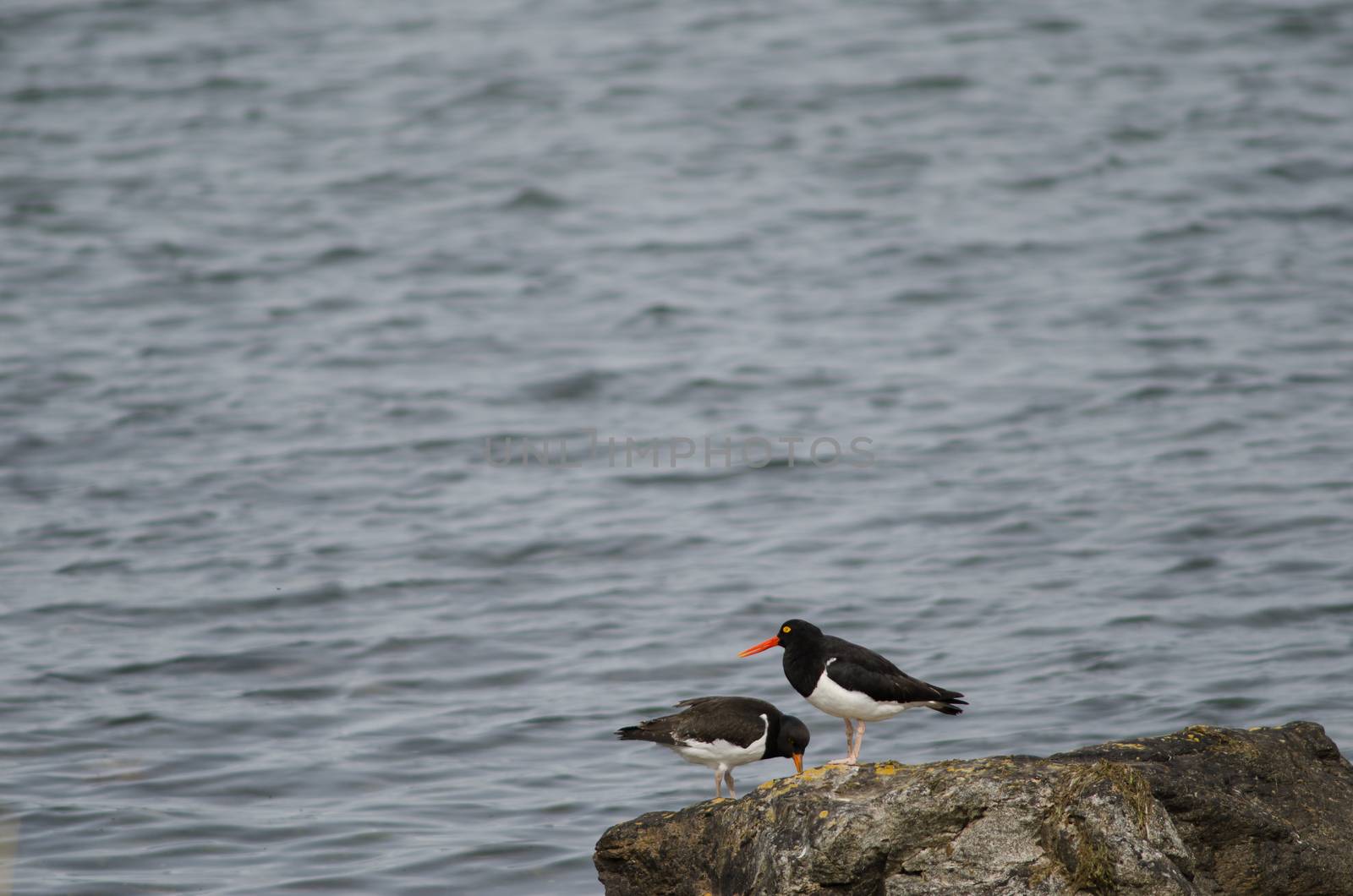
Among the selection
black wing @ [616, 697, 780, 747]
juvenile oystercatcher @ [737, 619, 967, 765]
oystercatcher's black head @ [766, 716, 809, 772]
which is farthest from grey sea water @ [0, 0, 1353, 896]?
juvenile oystercatcher @ [737, 619, 967, 765]

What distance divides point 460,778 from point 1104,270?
1713 cm

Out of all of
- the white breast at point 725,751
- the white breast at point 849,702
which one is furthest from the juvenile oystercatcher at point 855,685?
the white breast at point 725,751

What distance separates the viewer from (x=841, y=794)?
6105 mm

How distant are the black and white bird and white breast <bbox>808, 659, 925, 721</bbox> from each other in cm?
29

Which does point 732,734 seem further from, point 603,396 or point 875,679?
point 603,396

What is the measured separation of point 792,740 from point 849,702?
52 centimetres

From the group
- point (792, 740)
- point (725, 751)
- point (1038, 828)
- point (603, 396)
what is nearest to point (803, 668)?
point (792, 740)

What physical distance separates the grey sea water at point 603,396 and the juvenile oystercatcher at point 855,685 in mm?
2567

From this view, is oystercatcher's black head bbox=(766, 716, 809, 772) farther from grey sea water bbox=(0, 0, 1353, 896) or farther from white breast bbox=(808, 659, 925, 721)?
grey sea water bbox=(0, 0, 1353, 896)

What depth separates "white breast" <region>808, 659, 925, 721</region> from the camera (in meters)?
7.14

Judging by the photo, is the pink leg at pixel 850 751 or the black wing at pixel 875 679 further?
the black wing at pixel 875 679

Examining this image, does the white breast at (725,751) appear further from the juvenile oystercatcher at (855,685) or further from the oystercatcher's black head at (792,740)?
the juvenile oystercatcher at (855,685)

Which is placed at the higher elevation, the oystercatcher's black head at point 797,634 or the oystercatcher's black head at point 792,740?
the oystercatcher's black head at point 797,634

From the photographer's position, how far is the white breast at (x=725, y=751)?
7.50 m
